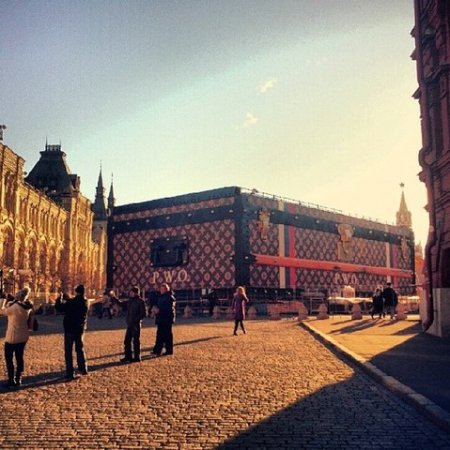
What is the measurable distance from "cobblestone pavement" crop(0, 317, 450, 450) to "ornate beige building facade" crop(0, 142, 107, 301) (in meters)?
25.0

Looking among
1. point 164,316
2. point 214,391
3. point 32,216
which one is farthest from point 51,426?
point 32,216

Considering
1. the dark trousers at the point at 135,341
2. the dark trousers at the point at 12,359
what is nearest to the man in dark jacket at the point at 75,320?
the dark trousers at the point at 12,359

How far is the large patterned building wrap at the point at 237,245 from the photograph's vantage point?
1497 inches

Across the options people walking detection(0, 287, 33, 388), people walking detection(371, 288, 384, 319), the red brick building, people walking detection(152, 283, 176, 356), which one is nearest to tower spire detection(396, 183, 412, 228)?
people walking detection(371, 288, 384, 319)

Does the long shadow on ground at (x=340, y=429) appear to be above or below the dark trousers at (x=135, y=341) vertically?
below

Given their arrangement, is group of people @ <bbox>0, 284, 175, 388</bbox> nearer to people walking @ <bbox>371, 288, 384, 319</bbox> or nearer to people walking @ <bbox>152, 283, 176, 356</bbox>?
people walking @ <bbox>152, 283, 176, 356</bbox>

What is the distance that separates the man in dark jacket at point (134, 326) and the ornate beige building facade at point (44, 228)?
22411mm

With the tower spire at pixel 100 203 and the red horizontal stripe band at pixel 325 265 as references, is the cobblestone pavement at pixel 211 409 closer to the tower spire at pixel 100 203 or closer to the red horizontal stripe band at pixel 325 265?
the red horizontal stripe band at pixel 325 265

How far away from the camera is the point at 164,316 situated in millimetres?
12578

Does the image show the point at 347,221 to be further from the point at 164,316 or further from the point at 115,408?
the point at 115,408

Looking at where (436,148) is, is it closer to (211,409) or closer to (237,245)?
(211,409)

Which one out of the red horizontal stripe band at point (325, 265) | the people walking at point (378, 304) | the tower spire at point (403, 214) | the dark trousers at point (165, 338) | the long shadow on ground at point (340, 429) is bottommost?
the long shadow on ground at point (340, 429)

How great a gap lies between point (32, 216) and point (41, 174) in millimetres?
16770

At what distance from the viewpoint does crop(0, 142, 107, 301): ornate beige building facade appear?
45.3 meters
